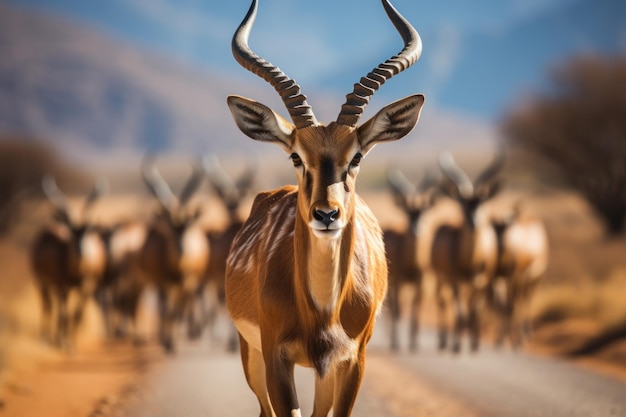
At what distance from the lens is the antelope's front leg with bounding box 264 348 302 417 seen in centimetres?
700

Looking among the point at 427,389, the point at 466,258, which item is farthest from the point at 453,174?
the point at 427,389

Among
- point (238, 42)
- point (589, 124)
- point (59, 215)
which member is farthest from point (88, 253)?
point (589, 124)

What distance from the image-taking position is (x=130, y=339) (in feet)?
66.5

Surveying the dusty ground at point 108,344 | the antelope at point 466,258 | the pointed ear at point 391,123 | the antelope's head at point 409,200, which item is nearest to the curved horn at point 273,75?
the pointed ear at point 391,123

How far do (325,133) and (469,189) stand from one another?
13.0m

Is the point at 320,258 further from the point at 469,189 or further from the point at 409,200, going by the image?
the point at 469,189

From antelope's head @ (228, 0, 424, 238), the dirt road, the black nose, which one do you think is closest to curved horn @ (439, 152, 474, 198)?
the dirt road

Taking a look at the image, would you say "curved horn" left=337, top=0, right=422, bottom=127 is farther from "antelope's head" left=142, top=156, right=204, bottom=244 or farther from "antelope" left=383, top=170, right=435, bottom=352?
"antelope's head" left=142, top=156, right=204, bottom=244

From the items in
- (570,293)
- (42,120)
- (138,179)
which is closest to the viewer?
(570,293)

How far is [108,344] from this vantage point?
19.7 meters

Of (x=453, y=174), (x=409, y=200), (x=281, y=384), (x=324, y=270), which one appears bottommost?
(x=409, y=200)

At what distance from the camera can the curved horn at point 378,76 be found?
746 centimetres

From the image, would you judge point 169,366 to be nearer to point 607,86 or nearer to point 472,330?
point 472,330

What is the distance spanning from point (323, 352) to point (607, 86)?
99.7ft
